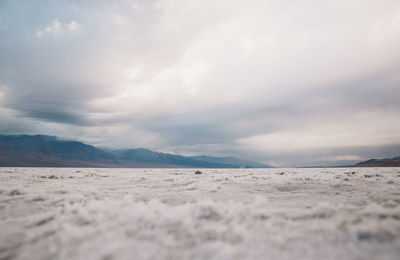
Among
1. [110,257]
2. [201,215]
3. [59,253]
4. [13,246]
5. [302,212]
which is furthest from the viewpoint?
[302,212]

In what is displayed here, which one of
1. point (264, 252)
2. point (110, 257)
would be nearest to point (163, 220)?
point (110, 257)

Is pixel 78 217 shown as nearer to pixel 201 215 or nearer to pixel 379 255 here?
pixel 201 215

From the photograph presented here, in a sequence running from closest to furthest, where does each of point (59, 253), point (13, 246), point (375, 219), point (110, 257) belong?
point (110, 257)
point (59, 253)
point (13, 246)
point (375, 219)

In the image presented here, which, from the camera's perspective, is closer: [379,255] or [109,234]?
[379,255]

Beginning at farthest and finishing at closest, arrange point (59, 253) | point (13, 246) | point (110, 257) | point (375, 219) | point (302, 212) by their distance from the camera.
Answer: point (302, 212)
point (375, 219)
point (13, 246)
point (59, 253)
point (110, 257)

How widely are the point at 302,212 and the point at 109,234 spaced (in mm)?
2943

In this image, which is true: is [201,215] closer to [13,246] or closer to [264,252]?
[264,252]

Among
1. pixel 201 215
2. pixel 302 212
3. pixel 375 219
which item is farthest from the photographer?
pixel 302 212

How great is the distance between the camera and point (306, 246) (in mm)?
2016

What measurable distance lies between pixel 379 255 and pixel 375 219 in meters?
1.17

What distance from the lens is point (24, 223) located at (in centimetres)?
285

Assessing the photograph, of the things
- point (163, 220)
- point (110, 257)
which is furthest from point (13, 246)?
point (163, 220)

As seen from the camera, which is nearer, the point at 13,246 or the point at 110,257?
the point at 110,257

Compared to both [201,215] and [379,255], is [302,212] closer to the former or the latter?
[379,255]
